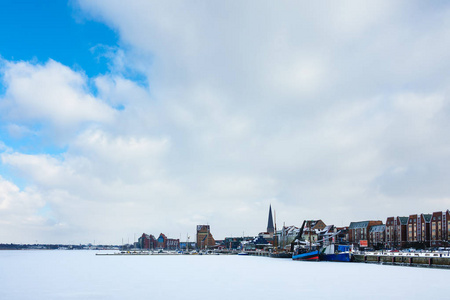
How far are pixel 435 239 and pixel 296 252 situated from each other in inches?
1960

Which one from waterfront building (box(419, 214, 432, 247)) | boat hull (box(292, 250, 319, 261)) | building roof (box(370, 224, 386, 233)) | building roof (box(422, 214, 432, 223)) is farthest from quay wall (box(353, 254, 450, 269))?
building roof (box(370, 224, 386, 233))

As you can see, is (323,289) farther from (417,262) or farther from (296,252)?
(296,252)

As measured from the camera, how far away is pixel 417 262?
92062mm

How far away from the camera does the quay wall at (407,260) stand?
83.9 meters

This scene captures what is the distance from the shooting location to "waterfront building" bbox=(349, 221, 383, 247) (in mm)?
181125

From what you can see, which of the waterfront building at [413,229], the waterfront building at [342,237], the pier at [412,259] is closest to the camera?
the pier at [412,259]

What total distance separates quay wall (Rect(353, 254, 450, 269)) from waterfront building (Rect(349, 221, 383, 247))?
210ft

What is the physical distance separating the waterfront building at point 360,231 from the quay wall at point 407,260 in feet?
210

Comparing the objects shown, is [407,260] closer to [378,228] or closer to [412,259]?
[412,259]

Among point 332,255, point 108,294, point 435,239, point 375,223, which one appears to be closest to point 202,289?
point 108,294

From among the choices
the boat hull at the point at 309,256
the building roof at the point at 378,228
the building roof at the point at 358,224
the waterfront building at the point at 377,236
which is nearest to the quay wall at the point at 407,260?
the boat hull at the point at 309,256

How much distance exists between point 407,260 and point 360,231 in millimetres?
91324

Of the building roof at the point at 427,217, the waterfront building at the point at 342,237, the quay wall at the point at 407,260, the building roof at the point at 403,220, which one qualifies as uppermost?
the building roof at the point at 427,217

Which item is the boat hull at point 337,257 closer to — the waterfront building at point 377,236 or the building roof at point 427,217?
the building roof at point 427,217
